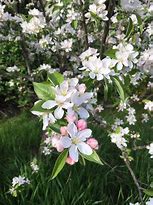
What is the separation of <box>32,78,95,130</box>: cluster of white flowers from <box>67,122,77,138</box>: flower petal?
4 cm

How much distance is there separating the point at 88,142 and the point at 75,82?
0.22m

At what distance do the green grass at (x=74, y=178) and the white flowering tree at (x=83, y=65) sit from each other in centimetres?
18

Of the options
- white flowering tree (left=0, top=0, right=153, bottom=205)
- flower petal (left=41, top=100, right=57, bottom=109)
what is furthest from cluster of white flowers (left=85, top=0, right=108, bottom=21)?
flower petal (left=41, top=100, right=57, bottom=109)

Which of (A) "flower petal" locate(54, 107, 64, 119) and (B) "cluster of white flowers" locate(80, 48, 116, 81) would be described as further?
(B) "cluster of white flowers" locate(80, 48, 116, 81)

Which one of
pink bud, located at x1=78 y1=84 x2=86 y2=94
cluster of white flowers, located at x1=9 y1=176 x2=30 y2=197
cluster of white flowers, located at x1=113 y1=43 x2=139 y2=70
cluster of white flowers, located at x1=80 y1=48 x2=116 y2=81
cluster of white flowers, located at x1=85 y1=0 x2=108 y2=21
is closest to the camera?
pink bud, located at x1=78 y1=84 x2=86 y2=94

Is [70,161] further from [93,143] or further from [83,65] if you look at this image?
[83,65]

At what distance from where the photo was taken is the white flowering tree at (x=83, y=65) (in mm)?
1606

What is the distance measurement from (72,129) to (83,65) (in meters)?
0.45

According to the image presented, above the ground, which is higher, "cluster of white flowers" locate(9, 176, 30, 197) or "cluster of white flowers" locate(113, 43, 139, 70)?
"cluster of white flowers" locate(113, 43, 139, 70)

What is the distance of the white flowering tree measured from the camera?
1.61m

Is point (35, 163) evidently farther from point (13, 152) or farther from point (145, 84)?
point (145, 84)

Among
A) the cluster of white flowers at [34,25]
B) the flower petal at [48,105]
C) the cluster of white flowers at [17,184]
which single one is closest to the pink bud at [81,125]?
the flower petal at [48,105]

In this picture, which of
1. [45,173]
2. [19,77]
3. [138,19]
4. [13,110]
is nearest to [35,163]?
[45,173]

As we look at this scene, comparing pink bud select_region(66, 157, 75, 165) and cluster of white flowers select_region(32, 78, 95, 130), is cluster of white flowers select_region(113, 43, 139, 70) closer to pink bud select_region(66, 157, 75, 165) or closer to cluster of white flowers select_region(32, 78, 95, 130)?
cluster of white flowers select_region(32, 78, 95, 130)
